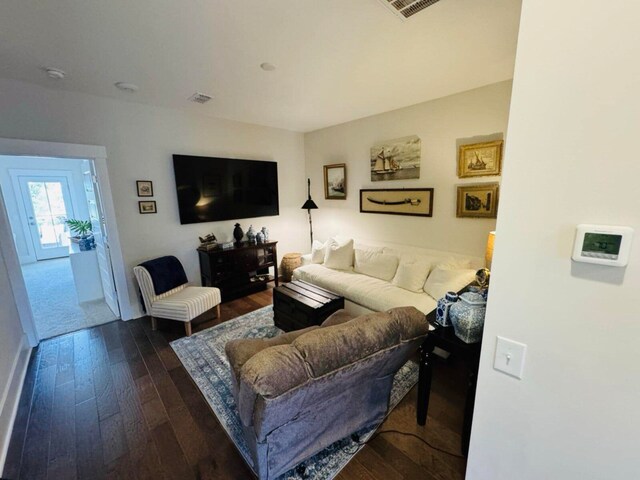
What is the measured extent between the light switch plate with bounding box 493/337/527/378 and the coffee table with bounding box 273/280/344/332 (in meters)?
1.80

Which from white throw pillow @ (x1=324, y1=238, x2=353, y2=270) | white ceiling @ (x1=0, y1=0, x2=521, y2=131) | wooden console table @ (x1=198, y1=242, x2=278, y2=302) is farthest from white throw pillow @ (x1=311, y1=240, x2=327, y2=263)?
white ceiling @ (x1=0, y1=0, x2=521, y2=131)

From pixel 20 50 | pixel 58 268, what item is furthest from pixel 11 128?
pixel 58 268

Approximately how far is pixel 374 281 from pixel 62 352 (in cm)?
340

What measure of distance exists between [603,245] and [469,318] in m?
0.86

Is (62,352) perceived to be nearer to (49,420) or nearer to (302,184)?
(49,420)

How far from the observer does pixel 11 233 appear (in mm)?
2590

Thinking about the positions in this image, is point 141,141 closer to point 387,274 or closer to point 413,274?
point 387,274

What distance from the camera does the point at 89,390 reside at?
83.0 inches

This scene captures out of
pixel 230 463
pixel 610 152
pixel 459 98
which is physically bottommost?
pixel 230 463

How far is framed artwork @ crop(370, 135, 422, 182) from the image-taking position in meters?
3.27

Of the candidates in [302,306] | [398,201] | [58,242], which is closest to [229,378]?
[302,306]

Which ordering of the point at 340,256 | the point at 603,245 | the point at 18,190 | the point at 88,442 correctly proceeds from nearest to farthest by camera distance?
the point at 603,245 → the point at 88,442 → the point at 340,256 → the point at 18,190

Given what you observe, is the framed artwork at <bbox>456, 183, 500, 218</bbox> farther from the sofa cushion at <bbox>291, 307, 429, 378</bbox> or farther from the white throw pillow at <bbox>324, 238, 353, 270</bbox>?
the sofa cushion at <bbox>291, 307, 429, 378</bbox>

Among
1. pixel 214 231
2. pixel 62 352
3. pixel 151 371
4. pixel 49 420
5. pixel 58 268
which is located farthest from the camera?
pixel 58 268
